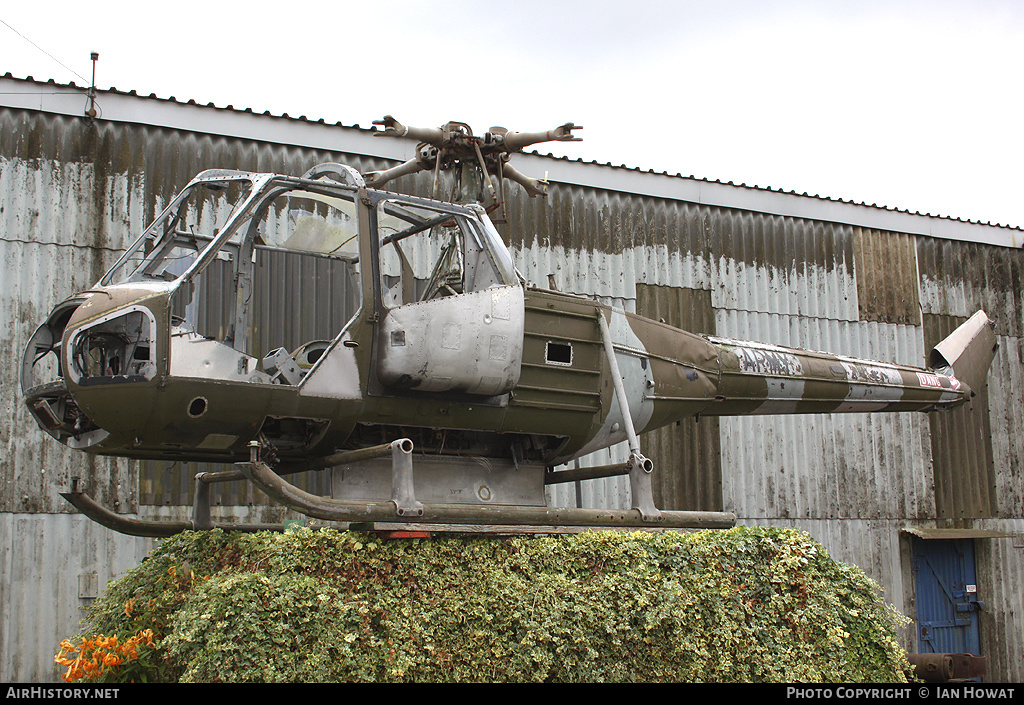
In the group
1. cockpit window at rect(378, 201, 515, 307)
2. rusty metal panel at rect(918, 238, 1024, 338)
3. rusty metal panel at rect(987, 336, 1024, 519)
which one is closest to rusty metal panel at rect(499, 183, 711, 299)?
cockpit window at rect(378, 201, 515, 307)

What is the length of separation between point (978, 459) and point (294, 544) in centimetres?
1216

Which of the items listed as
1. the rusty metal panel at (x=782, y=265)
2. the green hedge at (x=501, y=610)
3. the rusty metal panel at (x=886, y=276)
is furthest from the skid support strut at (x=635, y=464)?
the rusty metal panel at (x=886, y=276)

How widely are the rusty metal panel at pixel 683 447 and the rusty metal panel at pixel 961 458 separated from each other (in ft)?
13.2

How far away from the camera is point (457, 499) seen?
20.3 feet

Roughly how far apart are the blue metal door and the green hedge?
7.63m

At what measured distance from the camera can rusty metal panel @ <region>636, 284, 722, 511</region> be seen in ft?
37.8

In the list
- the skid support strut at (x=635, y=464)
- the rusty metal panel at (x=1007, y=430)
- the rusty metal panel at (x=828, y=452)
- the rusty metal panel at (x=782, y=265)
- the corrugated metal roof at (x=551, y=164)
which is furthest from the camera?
the rusty metal panel at (x=1007, y=430)

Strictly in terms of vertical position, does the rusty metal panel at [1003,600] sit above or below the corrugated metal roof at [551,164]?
below

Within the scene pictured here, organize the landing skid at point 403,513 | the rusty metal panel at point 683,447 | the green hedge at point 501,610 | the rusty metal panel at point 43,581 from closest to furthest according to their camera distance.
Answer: the green hedge at point 501,610, the landing skid at point 403,513, the rusty metal panel at point 43,581, the rusty metal panel at point 683,447

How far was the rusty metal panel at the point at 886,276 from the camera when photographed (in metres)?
13.4

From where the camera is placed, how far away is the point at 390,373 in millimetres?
5598

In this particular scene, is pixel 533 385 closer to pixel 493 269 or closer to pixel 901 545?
pixel 493 269

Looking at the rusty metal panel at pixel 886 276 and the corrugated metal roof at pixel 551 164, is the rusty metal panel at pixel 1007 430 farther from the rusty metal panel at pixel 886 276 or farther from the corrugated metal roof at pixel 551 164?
the corrugated metal roof at pixel 551 164

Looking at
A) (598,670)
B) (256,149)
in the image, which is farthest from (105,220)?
(598,670)
